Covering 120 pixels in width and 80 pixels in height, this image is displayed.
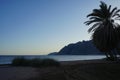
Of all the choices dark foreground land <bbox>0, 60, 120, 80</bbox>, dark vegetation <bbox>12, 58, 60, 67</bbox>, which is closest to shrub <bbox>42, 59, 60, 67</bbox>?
dark vegetation <bbox>12, 58, 60, 67</bbox>

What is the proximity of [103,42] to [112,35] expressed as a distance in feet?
5.87

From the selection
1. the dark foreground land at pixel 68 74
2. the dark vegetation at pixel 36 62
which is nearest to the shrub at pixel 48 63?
the dark vegetation at pixel 36 62

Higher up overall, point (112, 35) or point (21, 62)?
point (112, 35)

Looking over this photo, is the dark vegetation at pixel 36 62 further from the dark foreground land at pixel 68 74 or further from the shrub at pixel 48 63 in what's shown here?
the dark foreground land at pixel 68 74

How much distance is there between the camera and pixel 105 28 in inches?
1422

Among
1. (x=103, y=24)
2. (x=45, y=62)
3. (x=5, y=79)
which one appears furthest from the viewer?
(x=103, y=24)

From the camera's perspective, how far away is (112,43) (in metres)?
36.5

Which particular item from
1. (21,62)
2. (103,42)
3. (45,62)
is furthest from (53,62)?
(103,42)

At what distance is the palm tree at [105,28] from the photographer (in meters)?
35.9

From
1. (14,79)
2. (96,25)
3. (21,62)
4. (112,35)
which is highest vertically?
(96,25)

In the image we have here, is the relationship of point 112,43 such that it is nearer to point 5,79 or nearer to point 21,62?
point 21,62

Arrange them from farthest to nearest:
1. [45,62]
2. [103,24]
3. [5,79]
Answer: [103,24]
[45,62]
[5,79]

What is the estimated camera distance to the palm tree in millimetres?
35906

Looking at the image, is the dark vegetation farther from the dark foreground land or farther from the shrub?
the dark foreground land
